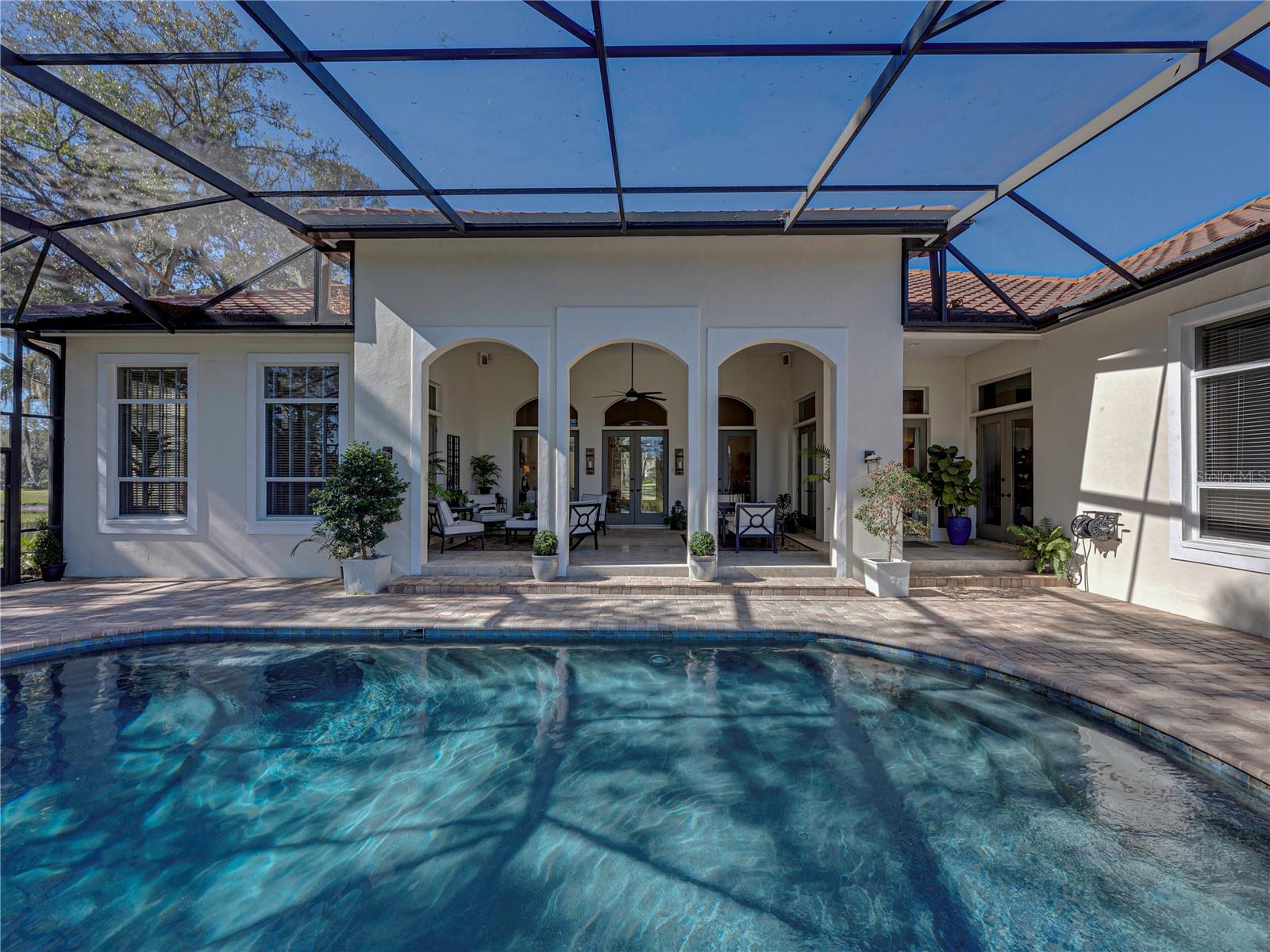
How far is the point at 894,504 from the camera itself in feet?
23.0

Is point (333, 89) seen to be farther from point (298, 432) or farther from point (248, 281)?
point (298, 432)

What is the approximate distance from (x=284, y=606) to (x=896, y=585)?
7.04m

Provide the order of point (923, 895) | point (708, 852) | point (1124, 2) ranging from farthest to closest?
point (1124, 2) → point (708, 852) → point (923, 895)

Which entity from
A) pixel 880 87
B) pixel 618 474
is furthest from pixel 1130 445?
pixel 618 474

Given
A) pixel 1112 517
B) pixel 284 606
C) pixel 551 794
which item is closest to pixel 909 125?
pixel 1112 517

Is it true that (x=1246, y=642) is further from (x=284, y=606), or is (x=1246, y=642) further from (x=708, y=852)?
(x=284, y=606)

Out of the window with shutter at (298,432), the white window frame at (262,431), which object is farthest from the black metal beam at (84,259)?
the window with shutter at (298,432)

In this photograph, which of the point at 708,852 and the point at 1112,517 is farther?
the point at 1112,517

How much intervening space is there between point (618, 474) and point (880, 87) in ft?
32.7

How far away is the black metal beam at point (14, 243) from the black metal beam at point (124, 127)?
8.37 ft

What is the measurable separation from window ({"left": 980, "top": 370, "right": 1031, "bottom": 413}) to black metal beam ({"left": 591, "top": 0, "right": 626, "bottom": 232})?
6.89 meters

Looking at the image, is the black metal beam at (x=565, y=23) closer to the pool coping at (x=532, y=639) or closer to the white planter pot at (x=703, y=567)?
the pool coping at (x=532, y=639)

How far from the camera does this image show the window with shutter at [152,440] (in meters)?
8.52

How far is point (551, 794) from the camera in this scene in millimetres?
3701
